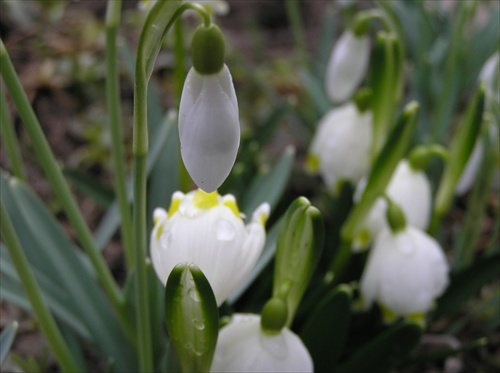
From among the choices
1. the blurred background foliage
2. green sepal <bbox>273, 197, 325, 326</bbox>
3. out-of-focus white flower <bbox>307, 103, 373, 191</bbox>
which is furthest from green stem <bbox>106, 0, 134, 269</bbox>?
out-of-focus white flower <bbox>307, 103, 373, 191</bbox>

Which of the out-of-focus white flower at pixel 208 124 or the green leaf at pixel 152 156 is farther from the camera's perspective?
the green leaf at pixel 152 156

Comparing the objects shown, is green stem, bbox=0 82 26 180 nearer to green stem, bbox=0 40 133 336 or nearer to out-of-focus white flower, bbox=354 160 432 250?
green stem, bbox=0 40 133 336

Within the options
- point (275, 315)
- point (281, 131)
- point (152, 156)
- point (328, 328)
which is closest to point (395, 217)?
point (328, 328)

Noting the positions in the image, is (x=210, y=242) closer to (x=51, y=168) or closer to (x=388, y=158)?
(x=51, y=168)

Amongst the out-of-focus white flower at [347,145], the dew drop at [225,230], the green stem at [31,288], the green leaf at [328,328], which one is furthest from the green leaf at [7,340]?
the out-of-focus white flower at [347,145]

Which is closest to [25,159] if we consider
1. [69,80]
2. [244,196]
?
[69,80]

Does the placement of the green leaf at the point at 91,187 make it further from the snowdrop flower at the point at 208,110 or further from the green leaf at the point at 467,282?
the snowdrop flower at the point at 208,110
